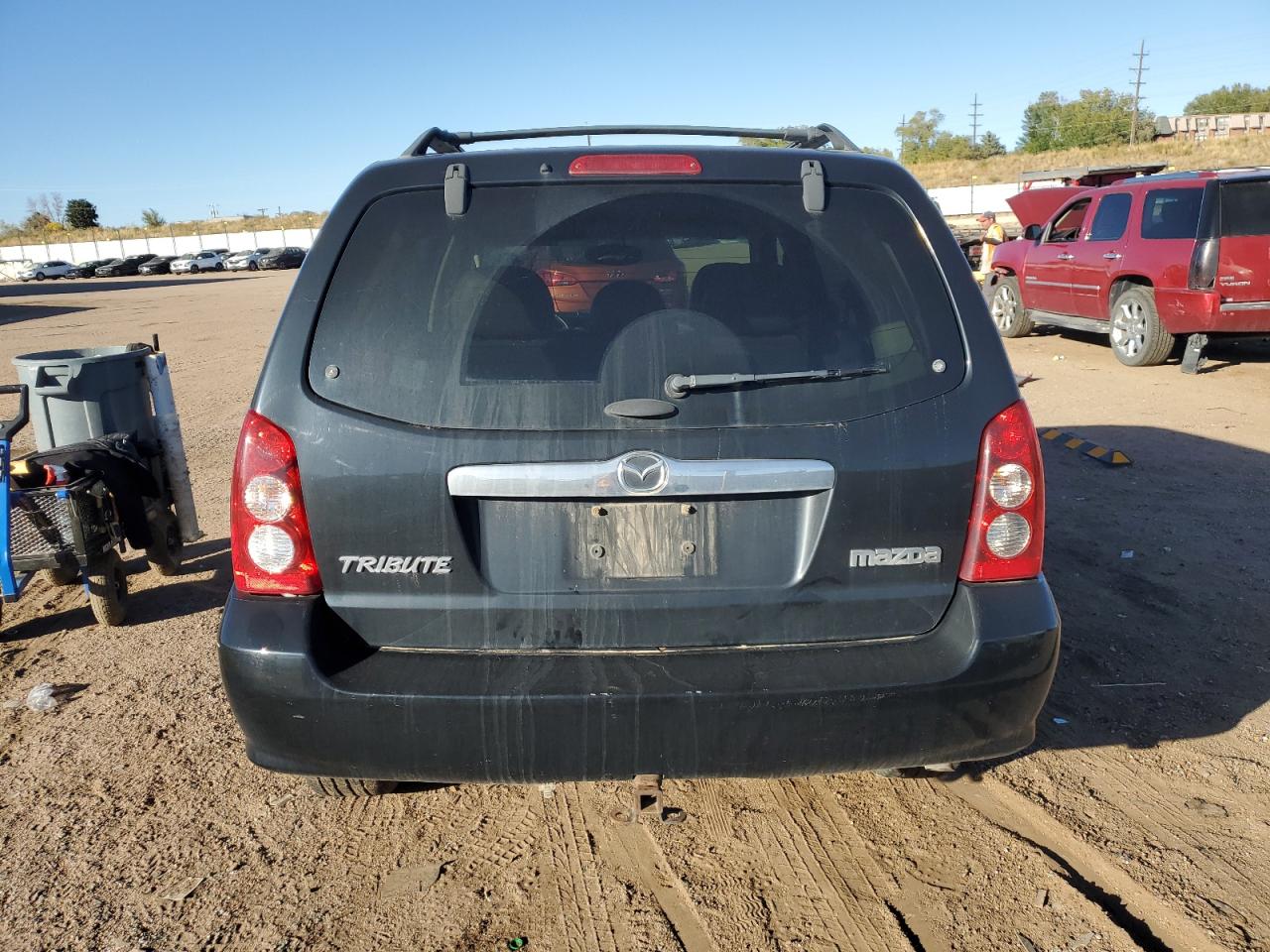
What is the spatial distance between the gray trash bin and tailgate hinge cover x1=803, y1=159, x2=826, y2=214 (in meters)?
4.35

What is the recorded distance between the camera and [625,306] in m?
2.42

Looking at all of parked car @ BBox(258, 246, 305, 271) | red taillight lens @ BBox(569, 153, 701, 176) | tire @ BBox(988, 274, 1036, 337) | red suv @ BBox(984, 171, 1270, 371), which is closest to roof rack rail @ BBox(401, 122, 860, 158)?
red taillight lens @ BBox(569, 153, 701, 176)

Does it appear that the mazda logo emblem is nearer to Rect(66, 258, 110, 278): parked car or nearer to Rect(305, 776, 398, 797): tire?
Rect(305, 776, 398, 797): tire

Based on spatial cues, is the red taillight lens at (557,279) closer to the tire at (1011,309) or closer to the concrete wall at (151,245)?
the tire at (1011,309)

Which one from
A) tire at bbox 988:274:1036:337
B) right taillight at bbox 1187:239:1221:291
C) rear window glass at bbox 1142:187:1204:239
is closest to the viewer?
right taillight at bbox 1187:239:1221:291

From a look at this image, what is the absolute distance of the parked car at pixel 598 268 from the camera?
Result: 2.44 metres

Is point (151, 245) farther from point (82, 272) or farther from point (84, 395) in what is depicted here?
point (84, 395)

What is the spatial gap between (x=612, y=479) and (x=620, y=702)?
1.73ft

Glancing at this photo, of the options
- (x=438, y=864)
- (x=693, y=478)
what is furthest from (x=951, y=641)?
(x=438, y=864)

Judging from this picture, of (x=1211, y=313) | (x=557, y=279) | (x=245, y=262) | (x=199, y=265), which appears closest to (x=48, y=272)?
(x=199, y=265)

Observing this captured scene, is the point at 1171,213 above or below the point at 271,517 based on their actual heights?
above

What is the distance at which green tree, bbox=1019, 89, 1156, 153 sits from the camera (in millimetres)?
74250

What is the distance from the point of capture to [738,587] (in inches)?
93.4

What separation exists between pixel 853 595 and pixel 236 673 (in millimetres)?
1546
